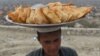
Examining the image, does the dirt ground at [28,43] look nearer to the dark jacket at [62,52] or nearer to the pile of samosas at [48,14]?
the dark jacket at [62,52]

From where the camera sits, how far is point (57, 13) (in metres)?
2.61

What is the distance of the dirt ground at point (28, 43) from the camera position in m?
8.28

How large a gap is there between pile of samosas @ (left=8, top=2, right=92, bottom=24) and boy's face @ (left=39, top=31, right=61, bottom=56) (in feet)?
0.73

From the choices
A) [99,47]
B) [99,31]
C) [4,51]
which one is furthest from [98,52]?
[4,51]

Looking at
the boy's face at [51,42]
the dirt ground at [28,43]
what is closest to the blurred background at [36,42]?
the dirt ground at [28,43]

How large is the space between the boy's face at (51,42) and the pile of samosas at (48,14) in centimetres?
22

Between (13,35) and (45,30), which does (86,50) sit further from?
(45,30)

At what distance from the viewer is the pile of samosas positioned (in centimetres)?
257

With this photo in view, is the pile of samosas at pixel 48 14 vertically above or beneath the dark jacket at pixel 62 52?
above

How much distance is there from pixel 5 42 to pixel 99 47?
9.04 feet

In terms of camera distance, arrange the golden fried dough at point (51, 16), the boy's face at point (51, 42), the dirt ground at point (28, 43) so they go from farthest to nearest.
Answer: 1. the dirt ground at point (28, 43)
2. the boy's face at point (51, 42)
3. the golden fried dough at point (51, 16)

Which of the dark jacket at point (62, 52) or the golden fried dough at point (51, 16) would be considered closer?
the golden fried dough at point (51, 16)

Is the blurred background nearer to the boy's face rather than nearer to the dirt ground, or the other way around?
the dirt ground

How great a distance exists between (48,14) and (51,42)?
0.94ft
